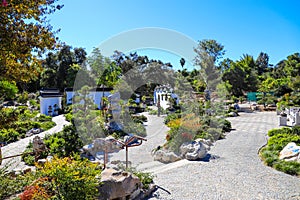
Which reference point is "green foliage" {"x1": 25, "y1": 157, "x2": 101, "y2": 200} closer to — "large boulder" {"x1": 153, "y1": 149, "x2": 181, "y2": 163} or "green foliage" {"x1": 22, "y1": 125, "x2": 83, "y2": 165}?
"green foliage" {"x1": 22, "y1": 125, "x2": 83, "y2": 165}

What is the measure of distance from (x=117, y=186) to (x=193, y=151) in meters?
3.62

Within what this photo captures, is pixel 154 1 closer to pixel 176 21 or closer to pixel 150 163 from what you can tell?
pixel 176 21

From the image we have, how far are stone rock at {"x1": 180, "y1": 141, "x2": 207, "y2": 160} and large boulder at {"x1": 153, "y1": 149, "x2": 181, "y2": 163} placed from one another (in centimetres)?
26

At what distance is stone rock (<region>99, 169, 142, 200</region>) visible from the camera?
3855 millimetres

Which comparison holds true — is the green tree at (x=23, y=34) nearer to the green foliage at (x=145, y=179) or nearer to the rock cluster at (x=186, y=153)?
the green foliage at (x=145, y=179)

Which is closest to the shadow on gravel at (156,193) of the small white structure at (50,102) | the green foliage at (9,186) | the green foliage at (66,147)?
the green foliage at (9,186)

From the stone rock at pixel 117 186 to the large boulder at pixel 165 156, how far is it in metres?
3.18

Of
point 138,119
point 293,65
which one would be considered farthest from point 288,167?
point 293,65

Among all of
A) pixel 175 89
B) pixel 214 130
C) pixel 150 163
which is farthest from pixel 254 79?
pixel 150 163

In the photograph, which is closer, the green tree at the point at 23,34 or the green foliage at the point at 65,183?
the green foliage at the point at 65,183

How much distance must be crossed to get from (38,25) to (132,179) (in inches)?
116

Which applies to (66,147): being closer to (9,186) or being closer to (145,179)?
(145,179)

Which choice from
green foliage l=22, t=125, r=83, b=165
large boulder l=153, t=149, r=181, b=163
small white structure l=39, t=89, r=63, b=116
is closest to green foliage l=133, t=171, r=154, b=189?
large boulder l=153, t=149, r=181, b=163

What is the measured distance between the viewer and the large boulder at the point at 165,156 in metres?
7.39
